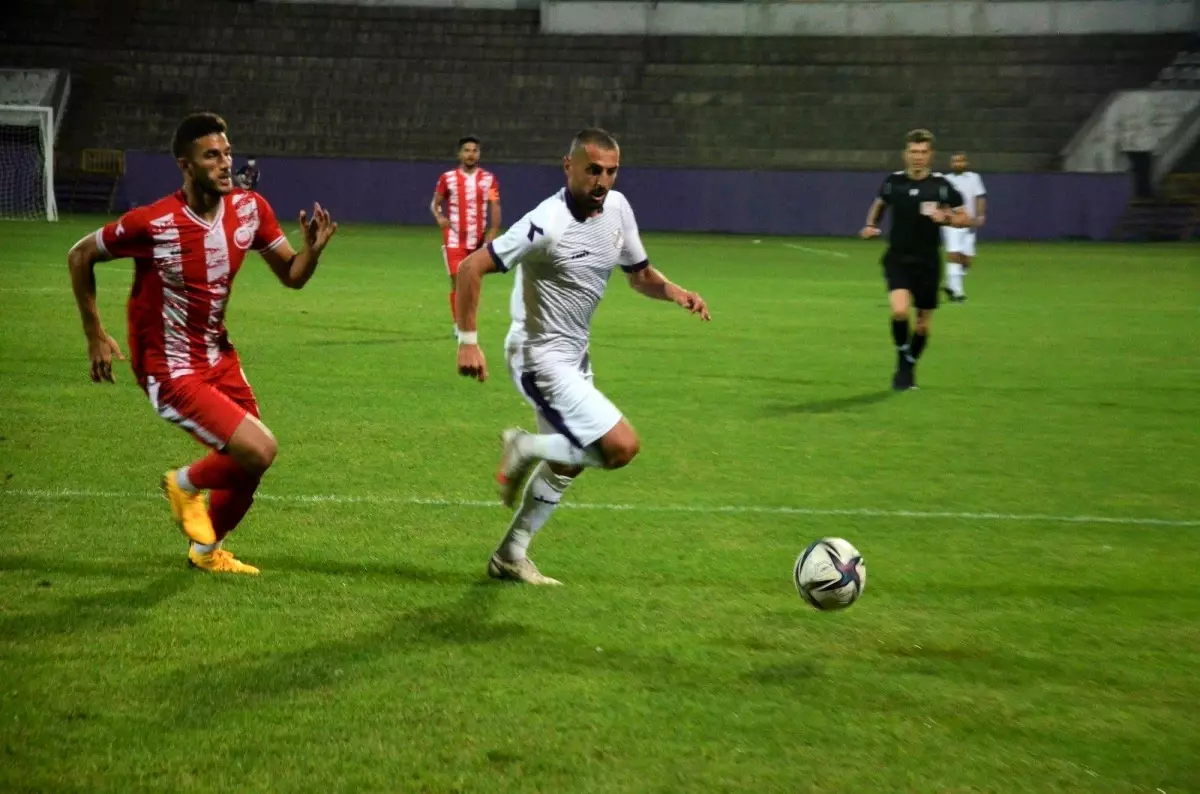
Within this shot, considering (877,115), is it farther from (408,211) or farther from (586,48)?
(408,211)

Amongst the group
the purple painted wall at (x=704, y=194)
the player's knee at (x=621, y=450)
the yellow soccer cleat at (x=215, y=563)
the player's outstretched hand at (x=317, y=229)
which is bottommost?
the purple painted wall at (x=704, y=194)

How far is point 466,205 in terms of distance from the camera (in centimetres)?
1788

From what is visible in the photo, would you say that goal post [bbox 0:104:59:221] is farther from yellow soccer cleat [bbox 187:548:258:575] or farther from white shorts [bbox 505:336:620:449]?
white shorts [bbox 505:336:620:449]

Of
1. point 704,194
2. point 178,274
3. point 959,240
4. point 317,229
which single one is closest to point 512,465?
point 317,229

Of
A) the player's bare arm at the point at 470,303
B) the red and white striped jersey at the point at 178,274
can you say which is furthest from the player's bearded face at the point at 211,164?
the player's bare arm at the point at 470,303

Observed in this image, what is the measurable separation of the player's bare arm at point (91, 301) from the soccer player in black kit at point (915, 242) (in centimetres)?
788

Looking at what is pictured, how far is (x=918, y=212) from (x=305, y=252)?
7.93 metres

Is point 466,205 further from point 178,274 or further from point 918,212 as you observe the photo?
point 178,274

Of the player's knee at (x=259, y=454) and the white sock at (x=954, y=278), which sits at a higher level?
the player's knee at (x=259, y=454)

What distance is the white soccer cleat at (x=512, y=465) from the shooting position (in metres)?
6.74

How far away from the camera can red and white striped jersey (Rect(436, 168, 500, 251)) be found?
17891 mm

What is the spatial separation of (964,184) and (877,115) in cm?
1788

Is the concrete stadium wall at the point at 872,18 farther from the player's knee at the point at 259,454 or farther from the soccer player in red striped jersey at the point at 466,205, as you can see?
the player's knee at the point at 259,454

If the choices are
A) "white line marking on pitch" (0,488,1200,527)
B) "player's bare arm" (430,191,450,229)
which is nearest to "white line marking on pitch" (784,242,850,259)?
"player's bare arm" (430,191,450,229)
